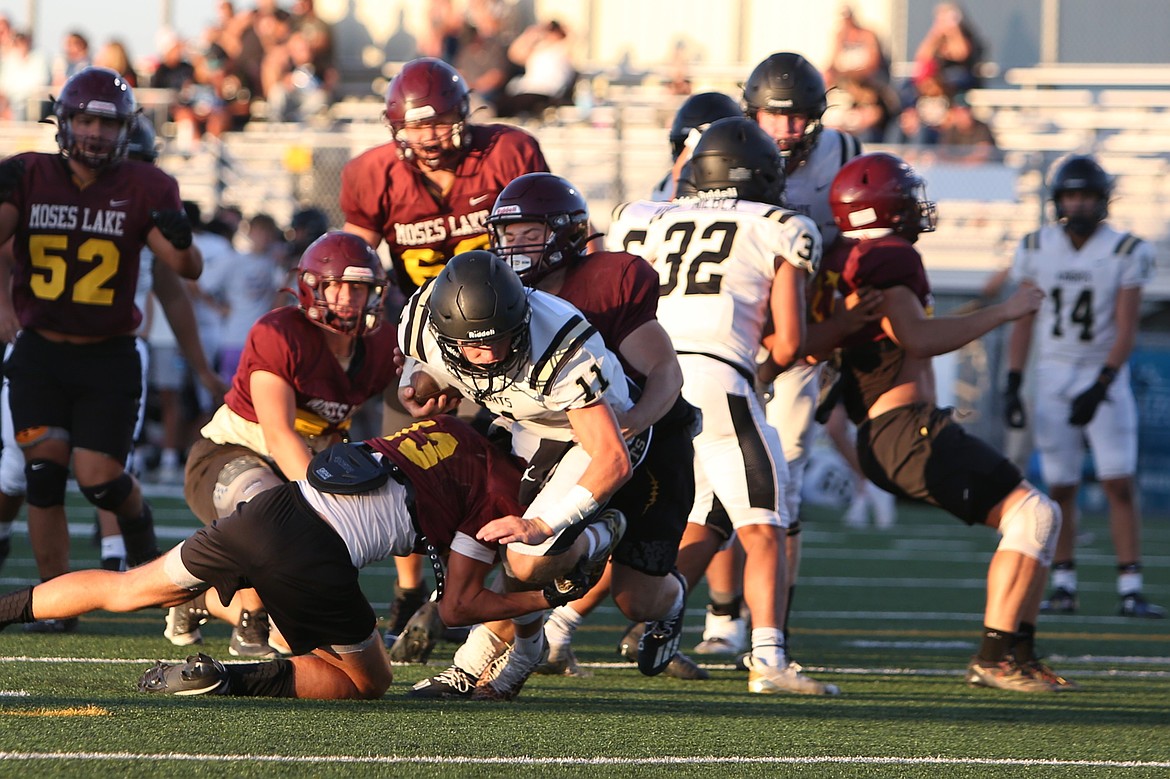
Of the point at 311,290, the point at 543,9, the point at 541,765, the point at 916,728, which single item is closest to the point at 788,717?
the point at 916,728

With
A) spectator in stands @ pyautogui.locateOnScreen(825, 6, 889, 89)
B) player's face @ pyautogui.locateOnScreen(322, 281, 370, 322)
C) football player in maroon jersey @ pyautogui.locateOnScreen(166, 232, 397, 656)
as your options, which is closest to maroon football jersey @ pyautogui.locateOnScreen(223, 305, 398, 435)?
football player in maroon jersey @ pyautogui.locateOnScreen(166, 232, 397, 656)

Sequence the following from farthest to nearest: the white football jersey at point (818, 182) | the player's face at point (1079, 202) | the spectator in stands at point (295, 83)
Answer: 1. the spectator in stands at point (295, 83)
2. the player's face at point (1079, 202)
3. the white football jersey at point (818, 182)

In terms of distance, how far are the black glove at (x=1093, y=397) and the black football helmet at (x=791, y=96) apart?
2.33 m

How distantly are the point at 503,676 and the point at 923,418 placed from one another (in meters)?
1.66

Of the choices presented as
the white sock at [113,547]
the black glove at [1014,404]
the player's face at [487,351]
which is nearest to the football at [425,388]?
the player's face at [487,351]

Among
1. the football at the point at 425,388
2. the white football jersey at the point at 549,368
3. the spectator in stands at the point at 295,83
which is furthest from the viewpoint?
the spectator in stands at the point at 295,83

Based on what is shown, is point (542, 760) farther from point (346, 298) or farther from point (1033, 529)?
point (1033, 529)

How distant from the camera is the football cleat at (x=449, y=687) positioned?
439 cm

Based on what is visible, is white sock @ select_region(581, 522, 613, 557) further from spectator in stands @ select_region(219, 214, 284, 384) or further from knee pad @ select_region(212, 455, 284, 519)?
spectator in stands @ select_region(219, 214, 284, 384)

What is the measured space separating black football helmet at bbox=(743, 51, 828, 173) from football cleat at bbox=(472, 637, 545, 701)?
2.28 meters

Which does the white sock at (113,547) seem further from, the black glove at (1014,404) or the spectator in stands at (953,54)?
the spectator in stands at (953,54)

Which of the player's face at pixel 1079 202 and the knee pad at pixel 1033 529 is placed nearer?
the knee pad at pixel 1033 529

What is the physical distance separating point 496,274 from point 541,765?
1106 mm

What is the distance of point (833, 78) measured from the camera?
1518 centimetres
